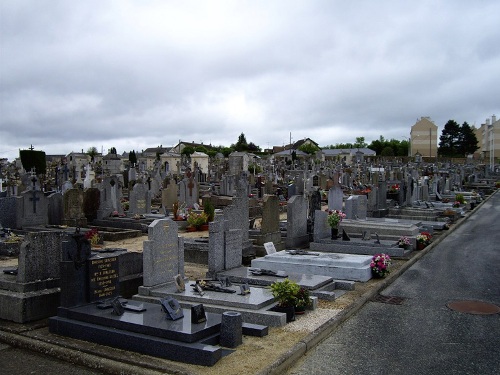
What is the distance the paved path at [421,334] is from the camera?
655cm

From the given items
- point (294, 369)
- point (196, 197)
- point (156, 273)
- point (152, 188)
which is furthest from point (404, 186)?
point (294, 369)

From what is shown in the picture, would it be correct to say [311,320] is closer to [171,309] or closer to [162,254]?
[171,309]

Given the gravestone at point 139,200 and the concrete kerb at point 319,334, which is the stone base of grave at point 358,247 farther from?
the gravestone at point 139,200

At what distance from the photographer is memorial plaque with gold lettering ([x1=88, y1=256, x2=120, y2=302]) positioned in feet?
26.2

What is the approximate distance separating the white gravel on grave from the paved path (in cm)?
32

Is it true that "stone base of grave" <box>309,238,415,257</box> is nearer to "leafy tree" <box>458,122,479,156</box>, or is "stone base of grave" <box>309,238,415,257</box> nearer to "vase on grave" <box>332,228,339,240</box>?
"vase on grave" <box>332,228,339,240</box>

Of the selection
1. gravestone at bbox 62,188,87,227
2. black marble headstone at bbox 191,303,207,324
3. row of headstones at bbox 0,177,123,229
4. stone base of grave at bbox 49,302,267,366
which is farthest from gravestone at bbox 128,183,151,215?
black marble headstone at bbox 191,303,207,324

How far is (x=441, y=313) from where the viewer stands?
902 centimetres

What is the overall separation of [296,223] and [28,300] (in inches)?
345

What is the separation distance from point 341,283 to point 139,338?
17.3 ft

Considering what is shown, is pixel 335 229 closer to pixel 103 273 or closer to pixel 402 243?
pixel 402 243

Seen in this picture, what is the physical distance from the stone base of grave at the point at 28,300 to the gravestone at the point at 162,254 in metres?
1.65

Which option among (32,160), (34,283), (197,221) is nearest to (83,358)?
(34,283)

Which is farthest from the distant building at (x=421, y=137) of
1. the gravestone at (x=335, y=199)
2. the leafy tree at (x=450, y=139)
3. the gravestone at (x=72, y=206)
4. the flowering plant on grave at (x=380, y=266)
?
the flowering plant on grave at (x=380, y=266)
